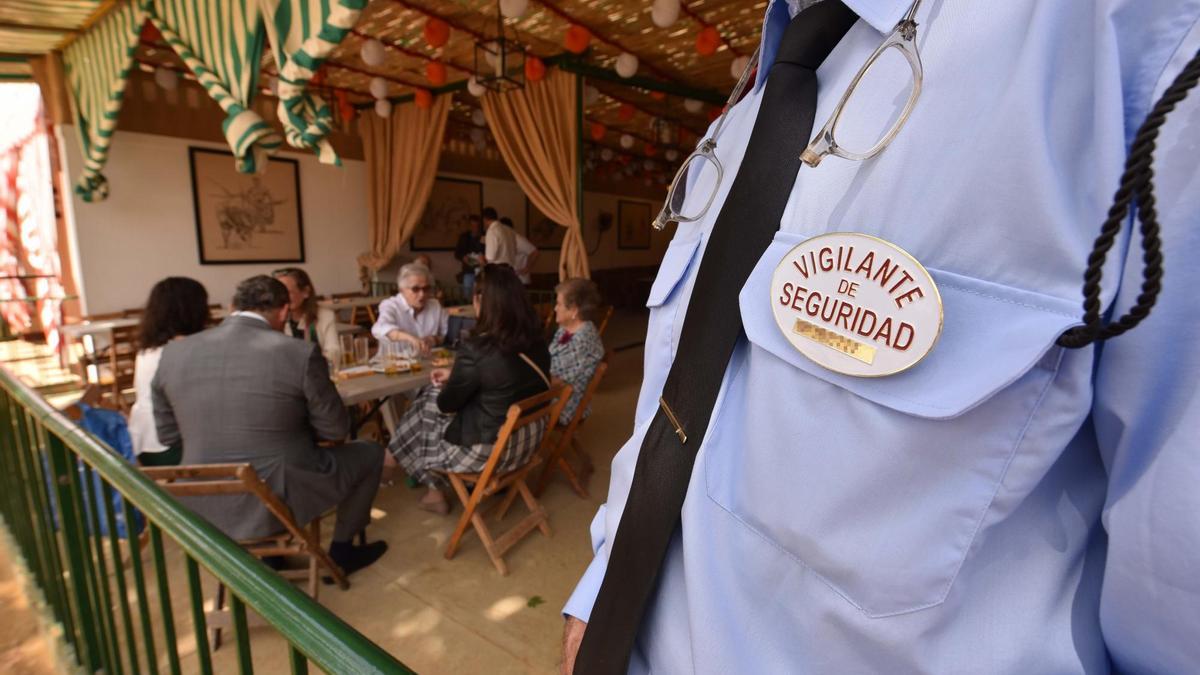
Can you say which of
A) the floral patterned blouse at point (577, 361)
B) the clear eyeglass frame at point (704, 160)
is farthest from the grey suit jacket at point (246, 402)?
the clear eyeglass frame at point (704, 160)

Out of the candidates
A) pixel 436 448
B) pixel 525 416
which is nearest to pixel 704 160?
pixel 525 416

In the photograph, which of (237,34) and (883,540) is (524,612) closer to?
(883,540)

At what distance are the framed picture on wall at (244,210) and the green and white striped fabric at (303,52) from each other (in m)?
4.75

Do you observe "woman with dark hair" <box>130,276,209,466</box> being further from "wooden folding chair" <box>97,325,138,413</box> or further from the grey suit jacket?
"wooden folding chair" <box>97,325,138,413</box>

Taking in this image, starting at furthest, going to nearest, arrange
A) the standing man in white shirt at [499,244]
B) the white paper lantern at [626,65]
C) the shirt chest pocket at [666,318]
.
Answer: the standing man in white shirt at [499,244], the white paper lantern at [626,65], the shirt chest pocket at [666,318]

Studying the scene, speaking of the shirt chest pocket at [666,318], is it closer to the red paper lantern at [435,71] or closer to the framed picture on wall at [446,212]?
the red paper lantern at [435,71]

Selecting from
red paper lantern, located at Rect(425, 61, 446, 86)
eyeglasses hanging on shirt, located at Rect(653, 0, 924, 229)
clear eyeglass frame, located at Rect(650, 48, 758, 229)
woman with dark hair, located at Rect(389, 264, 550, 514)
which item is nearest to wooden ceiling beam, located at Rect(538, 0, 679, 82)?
red paper lantern, located at Rect(425, 61, 446, 86)

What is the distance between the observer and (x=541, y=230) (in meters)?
10.5

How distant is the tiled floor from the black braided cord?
1.92 m

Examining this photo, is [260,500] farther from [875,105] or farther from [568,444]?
[875,105]

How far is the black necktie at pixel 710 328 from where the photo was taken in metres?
0.53

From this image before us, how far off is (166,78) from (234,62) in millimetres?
4206

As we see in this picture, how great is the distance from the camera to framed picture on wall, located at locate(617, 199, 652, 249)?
12500 mm

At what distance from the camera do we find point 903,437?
407mm
